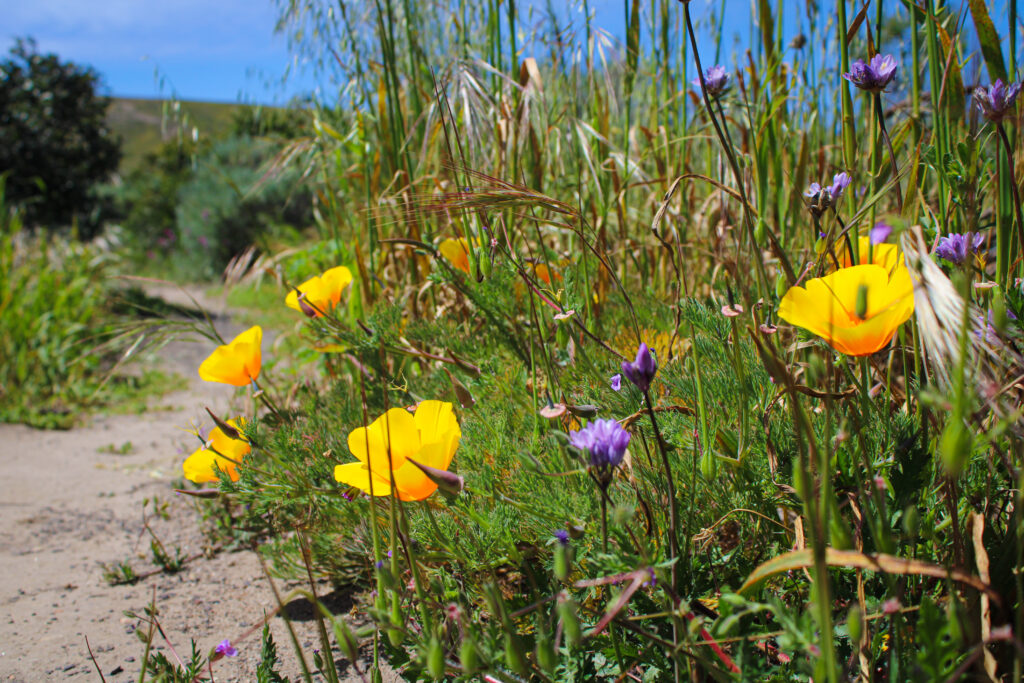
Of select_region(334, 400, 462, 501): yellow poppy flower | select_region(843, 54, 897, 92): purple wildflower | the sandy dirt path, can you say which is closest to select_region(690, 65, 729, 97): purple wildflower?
select_region(843, 54, 897, 92): purple wildflower

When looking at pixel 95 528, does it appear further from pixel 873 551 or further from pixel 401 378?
pixel 873 551

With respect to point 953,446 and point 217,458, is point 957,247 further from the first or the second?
point 217,458

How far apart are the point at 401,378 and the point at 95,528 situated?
111 cm

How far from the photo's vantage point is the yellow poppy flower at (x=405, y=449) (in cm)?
86

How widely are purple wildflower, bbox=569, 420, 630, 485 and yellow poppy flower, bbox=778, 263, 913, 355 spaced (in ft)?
0.81

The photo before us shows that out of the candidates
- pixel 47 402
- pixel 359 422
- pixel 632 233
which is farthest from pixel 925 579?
pixel 47 402

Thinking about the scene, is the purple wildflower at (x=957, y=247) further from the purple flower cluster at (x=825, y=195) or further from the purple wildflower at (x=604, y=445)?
the purple wildflower at (x=604, y=445)

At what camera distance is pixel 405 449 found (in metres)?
0.93

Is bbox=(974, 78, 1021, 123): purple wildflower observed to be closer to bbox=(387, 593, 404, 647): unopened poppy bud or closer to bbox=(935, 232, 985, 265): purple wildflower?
bbox=(935, 232, 985, 265): purple wildflower

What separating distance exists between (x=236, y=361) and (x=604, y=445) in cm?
94

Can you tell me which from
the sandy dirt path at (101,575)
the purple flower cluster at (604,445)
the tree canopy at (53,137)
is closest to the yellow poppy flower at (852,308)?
the purple flower cluster at (604,445)

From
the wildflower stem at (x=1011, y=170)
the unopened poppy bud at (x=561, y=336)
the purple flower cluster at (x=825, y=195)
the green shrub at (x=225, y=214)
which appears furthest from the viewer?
the green shrub at (x=225, y=214)

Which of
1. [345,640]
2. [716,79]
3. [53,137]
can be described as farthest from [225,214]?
[345,640]

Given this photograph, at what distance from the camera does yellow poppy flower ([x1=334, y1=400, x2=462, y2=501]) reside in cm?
86
